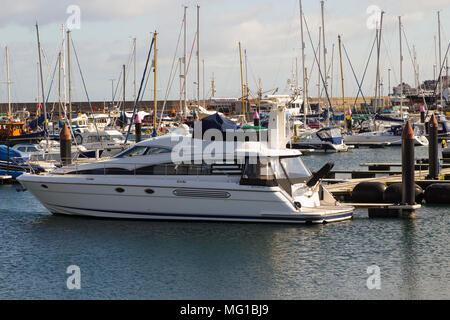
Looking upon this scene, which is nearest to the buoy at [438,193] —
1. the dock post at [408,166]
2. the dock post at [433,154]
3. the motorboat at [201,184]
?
the dock post at [433,154]

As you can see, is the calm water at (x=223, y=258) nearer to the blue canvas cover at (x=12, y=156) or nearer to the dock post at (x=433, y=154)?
the dock post at (x=433, y=154)

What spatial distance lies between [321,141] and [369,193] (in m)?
31.1

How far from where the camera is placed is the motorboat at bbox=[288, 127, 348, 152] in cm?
5581

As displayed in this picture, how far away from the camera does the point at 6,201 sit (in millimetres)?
29766

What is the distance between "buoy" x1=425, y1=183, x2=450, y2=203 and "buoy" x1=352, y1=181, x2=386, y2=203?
1869 mm

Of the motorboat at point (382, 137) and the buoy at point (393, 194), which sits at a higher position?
the motorboat at point (382, 137)

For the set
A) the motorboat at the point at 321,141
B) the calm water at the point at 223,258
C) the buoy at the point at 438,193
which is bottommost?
the calm water at the point at 223,258

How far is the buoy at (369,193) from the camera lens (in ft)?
82.3

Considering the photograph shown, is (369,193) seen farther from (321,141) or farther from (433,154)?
(321,141)

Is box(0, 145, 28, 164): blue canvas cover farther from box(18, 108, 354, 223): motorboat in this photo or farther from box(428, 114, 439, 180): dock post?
box(428, 114, 439, 180): dock post

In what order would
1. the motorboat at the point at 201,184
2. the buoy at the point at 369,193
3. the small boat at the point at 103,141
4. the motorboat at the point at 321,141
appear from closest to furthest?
the motorboat at the point at 201,184 < the buoy at the point at 369,193 < the small boat at the point at 103,141 < the motorboat at the point at 321,141

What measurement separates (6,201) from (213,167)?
466 inches

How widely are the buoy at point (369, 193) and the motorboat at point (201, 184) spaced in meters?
2.65

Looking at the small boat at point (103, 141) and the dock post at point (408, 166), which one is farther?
the small boat at point (103, 141)
